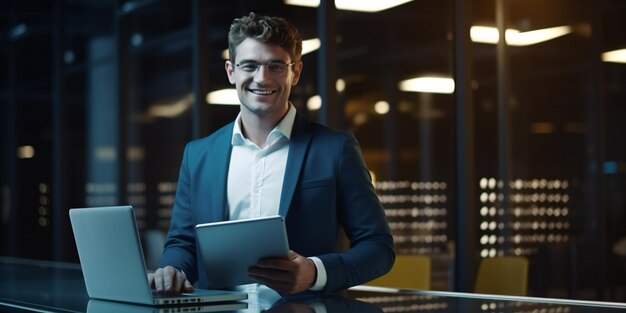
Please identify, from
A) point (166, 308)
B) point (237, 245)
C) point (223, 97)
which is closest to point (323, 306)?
point (237, 245)

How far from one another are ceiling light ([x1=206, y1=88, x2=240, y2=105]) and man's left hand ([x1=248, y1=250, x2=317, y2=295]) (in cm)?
416

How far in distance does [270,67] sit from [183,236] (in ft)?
1.92

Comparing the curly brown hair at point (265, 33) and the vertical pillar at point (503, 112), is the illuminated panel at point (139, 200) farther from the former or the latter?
the curly brown hair at point (265, 33)

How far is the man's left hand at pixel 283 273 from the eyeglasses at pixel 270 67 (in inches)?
23.5

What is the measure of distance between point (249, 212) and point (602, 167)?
2538 mm

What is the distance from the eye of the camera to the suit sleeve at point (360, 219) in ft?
8.07

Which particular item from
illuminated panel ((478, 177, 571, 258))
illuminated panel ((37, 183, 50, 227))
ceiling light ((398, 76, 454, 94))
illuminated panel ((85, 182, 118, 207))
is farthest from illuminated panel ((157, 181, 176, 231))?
illuminated panel ((478, 177, 571, 258))

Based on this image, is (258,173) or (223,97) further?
(223,97)

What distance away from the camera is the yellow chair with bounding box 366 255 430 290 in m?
3.85

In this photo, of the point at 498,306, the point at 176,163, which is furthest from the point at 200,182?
the point at 176,163

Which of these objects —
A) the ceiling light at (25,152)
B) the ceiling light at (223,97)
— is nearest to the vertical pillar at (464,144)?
the ceiling light at (223,97)

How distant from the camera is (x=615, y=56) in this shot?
449 cm

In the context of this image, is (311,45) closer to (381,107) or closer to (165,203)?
(381,107)

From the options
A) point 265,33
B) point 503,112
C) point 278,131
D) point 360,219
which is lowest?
point 360,219
